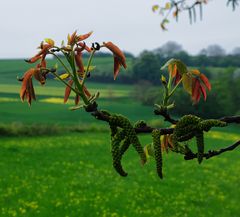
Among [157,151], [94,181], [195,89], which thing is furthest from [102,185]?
[157,151]

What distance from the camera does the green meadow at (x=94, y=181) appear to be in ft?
36.9

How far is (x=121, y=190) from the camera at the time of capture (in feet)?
43.3

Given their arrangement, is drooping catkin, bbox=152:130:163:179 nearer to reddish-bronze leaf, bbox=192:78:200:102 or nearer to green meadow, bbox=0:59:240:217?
reddish-bronze leaf, bbox=192:78:200:102

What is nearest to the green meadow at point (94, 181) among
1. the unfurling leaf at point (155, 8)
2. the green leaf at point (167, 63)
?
the unfurling leaf at point (155, 8)

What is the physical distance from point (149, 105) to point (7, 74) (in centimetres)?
1840

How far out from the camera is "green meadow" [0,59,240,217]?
1123cm

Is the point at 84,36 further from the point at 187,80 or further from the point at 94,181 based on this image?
the point at 94,181

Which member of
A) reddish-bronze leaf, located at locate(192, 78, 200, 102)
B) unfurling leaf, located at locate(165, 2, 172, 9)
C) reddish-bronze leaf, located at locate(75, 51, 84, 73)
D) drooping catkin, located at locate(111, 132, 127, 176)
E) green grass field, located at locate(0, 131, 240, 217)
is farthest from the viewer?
green grass field, located at locate(0, 131, 240, 217)

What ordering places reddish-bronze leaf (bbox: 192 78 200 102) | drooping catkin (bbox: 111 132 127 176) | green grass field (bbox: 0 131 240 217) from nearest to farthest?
1. drooping catkin (bbox: 111 132 127 176)
2. reddish-bronze leaf (bbox: 192 78 200 102)
3. green grass field (bbox: 0 131 240 217)

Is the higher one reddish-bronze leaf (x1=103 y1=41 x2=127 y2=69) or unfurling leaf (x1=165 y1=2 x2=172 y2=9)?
unfurling leaf (x1=165 y1=2 x2=172 y2=9)

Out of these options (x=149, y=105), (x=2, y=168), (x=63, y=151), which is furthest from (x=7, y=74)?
(x=2, y=168)

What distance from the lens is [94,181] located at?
14.5m

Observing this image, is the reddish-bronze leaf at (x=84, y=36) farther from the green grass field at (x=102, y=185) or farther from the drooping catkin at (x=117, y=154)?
the green grass field at (x=102, y=185)

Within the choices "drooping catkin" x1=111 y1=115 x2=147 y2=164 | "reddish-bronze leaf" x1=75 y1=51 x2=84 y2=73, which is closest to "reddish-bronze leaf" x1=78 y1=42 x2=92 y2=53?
"reddish-bronze leaf" x1=75 y1=51 x2=84 y2=73
